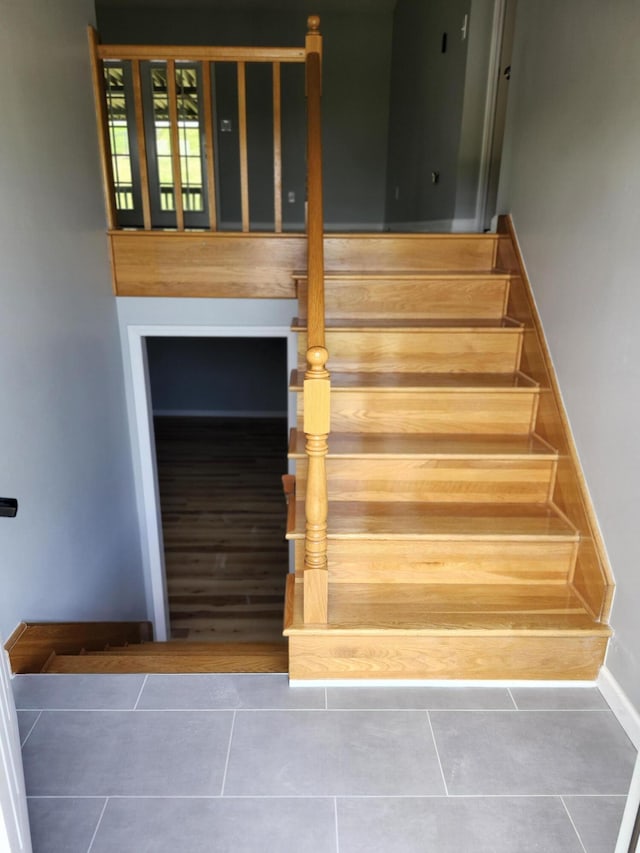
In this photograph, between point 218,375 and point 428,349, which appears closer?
point 428,349

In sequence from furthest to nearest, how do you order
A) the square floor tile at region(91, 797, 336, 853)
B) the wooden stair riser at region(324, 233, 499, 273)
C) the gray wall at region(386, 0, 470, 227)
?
the gray wall at region(386, 0, 470, 227) → the wooden stair riser at region(324, 233, 499, 273) → the square floor tile at region(91, 797, 336, 853)

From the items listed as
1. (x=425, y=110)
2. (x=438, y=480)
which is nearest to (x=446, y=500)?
(x=438, y=480)

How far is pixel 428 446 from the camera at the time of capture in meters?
2.21

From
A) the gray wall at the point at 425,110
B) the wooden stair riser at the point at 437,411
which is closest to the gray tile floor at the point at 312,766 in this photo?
the wooden stair riser at the point at 437,411

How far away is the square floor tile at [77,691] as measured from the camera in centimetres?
169

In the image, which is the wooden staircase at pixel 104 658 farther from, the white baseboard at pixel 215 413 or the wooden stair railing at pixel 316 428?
the white baseboard at pixel 215 413

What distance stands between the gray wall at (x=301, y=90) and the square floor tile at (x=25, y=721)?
5.55m

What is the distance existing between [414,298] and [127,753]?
221cm

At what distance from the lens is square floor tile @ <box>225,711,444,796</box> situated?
1451 mm

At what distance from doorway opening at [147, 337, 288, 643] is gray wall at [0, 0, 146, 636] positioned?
120 cm

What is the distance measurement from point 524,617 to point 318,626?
26.2 inches

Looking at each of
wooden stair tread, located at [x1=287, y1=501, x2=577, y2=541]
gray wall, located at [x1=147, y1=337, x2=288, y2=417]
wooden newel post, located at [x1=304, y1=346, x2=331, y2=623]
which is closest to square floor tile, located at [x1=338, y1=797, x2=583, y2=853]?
wooden newel post, located at [x1=304, y1=346, x2=331, y2=623]

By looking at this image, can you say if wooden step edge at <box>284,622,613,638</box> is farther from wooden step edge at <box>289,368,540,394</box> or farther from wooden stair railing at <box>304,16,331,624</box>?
wooden step edge at <box>289,368,540,394</box>

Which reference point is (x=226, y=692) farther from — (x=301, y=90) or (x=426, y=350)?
(x=301, y=90)
